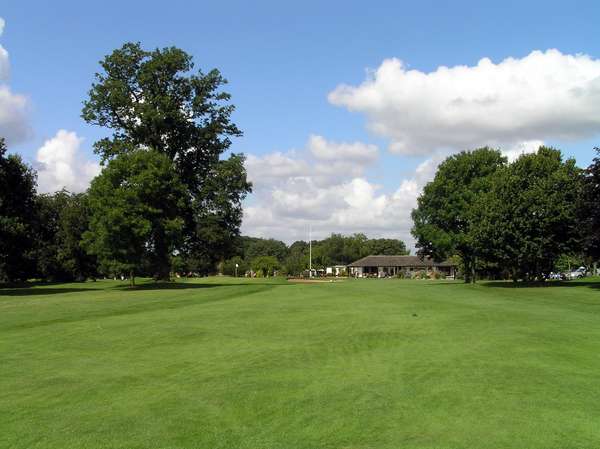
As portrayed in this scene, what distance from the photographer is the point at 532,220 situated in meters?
50.6

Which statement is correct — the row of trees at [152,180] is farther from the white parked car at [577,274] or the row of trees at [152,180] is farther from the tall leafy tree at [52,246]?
the white parked car at [577,274]

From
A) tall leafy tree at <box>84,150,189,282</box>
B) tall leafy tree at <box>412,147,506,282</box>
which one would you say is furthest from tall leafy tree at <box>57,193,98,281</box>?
tall leafy tree at <box>412,147,506,282</box>

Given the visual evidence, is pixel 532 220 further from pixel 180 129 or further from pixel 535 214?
pixel 180 129

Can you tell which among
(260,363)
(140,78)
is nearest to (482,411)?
(260,363)

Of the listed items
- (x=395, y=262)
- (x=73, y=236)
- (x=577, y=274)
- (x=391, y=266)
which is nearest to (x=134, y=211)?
(x=73, y=236)

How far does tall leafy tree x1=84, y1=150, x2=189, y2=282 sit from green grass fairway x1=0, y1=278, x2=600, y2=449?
29.3 m

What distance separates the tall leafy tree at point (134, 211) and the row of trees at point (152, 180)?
0.31ft

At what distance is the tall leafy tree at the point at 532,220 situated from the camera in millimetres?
50531

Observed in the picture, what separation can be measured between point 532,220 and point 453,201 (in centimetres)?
1565

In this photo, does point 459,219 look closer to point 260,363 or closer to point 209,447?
point 260,363

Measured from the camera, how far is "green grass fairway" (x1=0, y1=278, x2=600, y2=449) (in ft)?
25.4

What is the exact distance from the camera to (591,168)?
4544 cm

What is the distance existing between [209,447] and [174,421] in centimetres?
137

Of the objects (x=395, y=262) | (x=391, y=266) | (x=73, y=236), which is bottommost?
(x=391, y=266)
